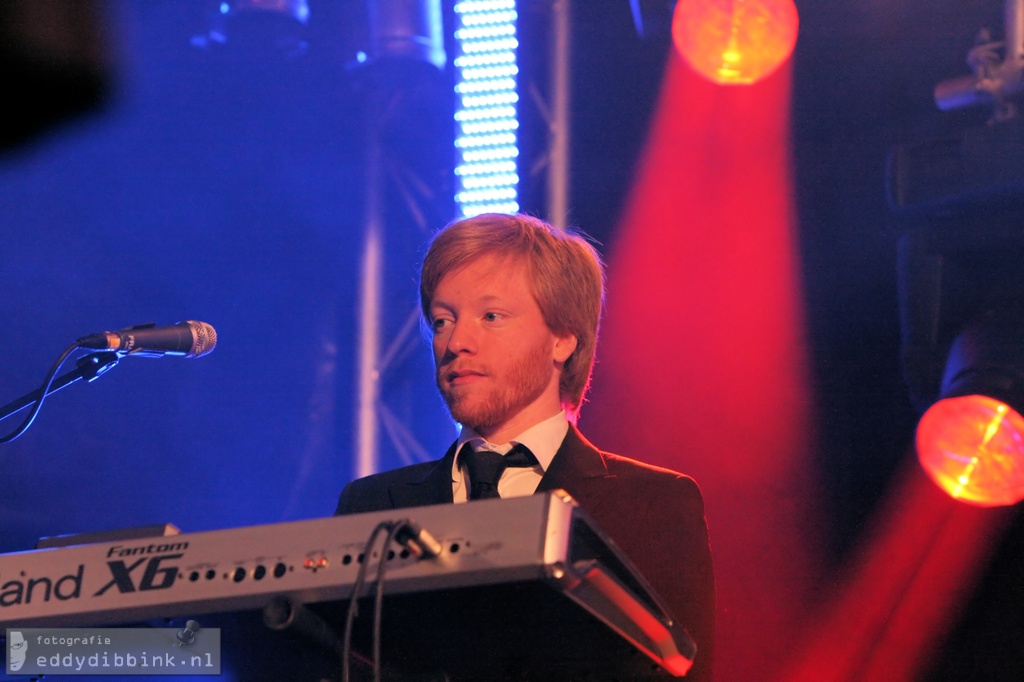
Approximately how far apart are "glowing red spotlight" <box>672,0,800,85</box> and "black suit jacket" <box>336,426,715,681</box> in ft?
4.93

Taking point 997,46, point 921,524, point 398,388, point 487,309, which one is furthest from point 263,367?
point 997,46

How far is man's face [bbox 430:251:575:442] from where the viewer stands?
7.34 feet

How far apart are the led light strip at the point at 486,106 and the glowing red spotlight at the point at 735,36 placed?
0.84 meters

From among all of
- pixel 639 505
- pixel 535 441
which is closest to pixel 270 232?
pixel 535 441

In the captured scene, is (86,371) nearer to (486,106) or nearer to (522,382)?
(522,382)

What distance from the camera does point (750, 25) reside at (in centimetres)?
319

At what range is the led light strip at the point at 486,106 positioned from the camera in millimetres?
3936

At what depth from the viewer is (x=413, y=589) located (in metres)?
1.15

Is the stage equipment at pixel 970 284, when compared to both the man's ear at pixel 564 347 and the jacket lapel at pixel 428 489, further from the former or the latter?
the jacket lapel at pixel 428 489

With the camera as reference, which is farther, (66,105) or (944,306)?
(66,105)

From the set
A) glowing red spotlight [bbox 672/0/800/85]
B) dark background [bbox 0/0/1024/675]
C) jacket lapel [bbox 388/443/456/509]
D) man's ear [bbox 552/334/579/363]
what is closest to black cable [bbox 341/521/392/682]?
jacket lapel [bbox 388/443/456/509]

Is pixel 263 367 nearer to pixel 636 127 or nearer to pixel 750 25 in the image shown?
pixel 636 127

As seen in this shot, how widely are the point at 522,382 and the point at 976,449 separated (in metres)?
1.35

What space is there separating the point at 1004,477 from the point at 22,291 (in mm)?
2934
